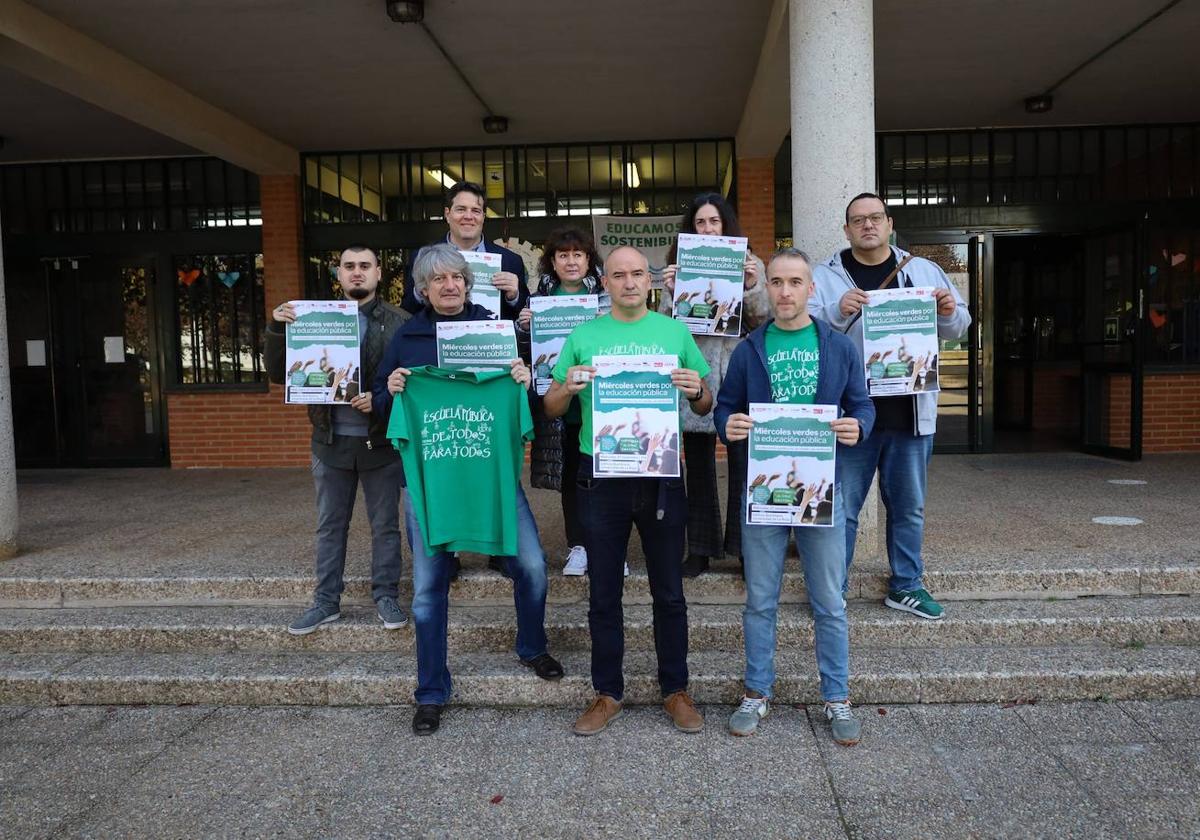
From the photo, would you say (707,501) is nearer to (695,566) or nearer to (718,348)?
(695,566)

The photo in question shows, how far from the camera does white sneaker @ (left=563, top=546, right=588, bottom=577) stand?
4.41 meters

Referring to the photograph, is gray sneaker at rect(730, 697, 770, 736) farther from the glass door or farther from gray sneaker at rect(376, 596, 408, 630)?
the glass door

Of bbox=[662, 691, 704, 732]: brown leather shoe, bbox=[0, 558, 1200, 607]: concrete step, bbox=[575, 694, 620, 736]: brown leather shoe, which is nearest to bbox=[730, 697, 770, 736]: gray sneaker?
bbox=[662, 691, 704, 732]: brown leather shoe

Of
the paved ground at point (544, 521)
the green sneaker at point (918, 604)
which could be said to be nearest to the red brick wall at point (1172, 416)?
the paved ground at point (544, 521)

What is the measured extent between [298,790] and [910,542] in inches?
115

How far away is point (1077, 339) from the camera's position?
11578 millimetres

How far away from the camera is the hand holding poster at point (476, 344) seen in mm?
3402

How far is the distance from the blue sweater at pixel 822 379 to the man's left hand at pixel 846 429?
100 millimetres

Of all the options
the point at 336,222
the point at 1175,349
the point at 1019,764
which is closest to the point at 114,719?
the point at 1019,764

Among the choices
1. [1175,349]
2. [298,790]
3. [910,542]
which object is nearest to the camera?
[298,790]

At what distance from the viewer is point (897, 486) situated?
401 cm

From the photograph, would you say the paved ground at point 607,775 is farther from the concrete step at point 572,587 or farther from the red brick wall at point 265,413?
the red brick wall at point 265,413

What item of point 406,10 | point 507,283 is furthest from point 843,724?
point 406,10

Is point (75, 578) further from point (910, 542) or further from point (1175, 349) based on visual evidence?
point (1175, 349)
